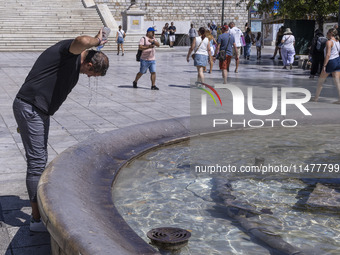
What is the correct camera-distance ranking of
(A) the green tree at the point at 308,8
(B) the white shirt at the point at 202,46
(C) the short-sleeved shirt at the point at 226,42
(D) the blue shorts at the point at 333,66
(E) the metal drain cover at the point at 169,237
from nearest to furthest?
(E) the metal drain cover at the point at 169,237, (D) the blue shorts at the point at 333,66, (B) the white shirt at the point at 202,46, (C) the short-sleeved shirt at the point at 226,42, (A) the green tree at the point at 308,8

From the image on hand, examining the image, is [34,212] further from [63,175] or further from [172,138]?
[172,138]

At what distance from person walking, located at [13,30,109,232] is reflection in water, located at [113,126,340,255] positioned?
0.76m

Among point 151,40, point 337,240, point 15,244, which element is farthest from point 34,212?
point 151,40

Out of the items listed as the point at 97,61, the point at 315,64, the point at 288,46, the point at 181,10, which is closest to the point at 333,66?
the point at 315,64

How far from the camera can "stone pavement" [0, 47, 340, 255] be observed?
430 centimetres

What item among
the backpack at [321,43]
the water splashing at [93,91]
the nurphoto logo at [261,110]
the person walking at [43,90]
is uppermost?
the person walking at [43,90]

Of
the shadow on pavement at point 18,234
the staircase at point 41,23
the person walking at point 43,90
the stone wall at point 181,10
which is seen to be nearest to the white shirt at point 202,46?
the shadow on pavement at point 18,234

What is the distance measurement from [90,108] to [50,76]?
6315 mm

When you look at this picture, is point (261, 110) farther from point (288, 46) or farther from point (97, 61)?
point (288, 46)

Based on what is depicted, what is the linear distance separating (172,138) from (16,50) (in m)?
23.3

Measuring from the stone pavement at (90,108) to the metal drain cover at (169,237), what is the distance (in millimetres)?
738

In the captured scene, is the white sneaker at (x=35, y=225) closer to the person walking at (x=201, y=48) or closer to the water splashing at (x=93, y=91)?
the water splashing at (x=93, y=91)

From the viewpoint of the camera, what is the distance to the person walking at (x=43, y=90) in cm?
391

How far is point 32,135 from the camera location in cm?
402
